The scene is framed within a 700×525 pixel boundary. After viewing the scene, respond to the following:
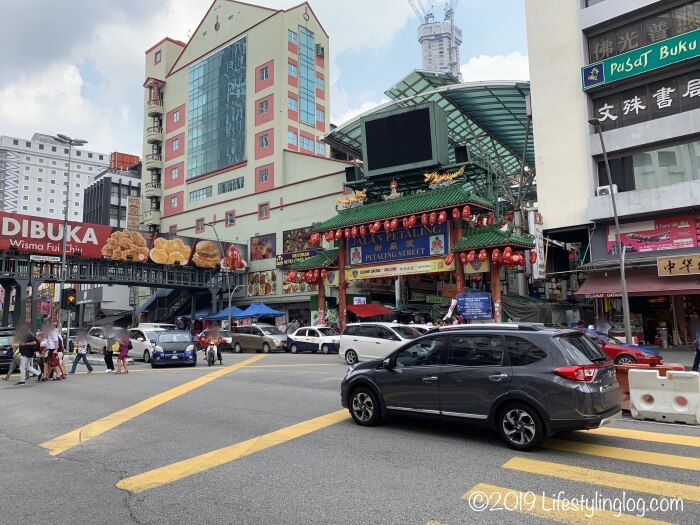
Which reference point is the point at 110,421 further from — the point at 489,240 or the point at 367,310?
the point at 367,310

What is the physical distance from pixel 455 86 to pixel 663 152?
Result: 1323cm

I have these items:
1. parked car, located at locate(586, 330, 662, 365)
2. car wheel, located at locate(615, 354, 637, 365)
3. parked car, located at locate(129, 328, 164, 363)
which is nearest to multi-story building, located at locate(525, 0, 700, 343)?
parked car, located at locate(586, 330, 662, 365)

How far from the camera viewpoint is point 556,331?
6.96 meters

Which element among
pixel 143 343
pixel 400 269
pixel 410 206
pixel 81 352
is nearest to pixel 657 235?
pixel 410 206

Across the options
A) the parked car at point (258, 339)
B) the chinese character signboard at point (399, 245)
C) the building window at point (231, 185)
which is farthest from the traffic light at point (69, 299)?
the building window at point (231, 185)

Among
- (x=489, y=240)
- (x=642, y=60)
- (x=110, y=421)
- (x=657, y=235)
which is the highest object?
(x=642, y=60)

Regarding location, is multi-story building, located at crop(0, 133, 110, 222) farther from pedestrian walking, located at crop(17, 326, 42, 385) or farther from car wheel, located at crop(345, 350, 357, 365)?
car wheel, located at crop(345, 350, 357, 365)

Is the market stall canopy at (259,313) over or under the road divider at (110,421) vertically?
over

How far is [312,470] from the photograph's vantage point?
597 cm

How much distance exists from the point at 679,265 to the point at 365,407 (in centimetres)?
2017

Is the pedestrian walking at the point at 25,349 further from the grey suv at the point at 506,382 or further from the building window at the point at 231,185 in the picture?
the building window at the point at 231,185

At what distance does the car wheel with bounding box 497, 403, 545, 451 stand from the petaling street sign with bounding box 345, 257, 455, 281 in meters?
20.9

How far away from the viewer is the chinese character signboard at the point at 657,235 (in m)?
23.7

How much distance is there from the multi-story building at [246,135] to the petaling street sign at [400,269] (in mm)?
12937
